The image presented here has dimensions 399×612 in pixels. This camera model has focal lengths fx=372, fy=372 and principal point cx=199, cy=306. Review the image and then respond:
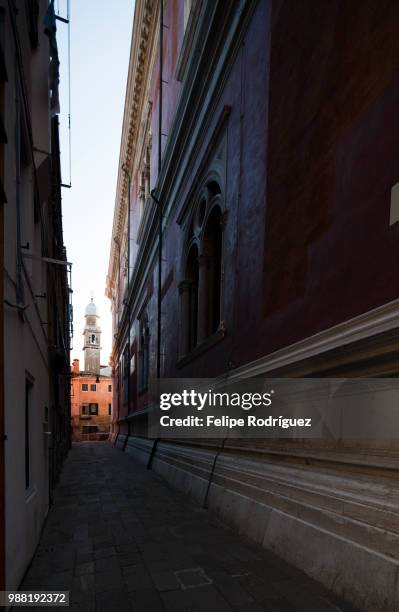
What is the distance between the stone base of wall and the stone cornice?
1775 centimetres

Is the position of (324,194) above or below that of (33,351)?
above

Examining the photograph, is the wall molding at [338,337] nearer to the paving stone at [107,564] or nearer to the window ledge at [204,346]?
the window ledge at [204,346]

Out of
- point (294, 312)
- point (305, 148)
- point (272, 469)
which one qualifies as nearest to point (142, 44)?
point (305, 148)

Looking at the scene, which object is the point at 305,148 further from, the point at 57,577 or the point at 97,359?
the point at 97,359

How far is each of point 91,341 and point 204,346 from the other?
2891 inches

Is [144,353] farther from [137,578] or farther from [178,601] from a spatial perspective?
[178,601]

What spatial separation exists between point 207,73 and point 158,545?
938 centimetres

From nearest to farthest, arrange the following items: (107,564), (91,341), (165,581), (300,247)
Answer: (165,581) < (107,564) < (300,247) < (91,341)

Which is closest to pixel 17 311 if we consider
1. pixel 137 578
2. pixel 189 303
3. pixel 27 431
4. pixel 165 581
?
pixel 27 431

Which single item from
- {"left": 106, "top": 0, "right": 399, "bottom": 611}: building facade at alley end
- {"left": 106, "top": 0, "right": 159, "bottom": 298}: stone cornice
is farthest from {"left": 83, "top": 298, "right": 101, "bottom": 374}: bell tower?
{"left": 106, "top": 0, "right": 399, "bottom": 611}: building facade at alley end

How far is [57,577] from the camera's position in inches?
147

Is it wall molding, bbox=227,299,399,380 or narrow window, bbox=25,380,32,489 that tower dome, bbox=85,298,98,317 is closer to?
narrow window, bbox=25,380,32,489

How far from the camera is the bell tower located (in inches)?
2953

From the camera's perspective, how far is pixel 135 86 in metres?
20.2
